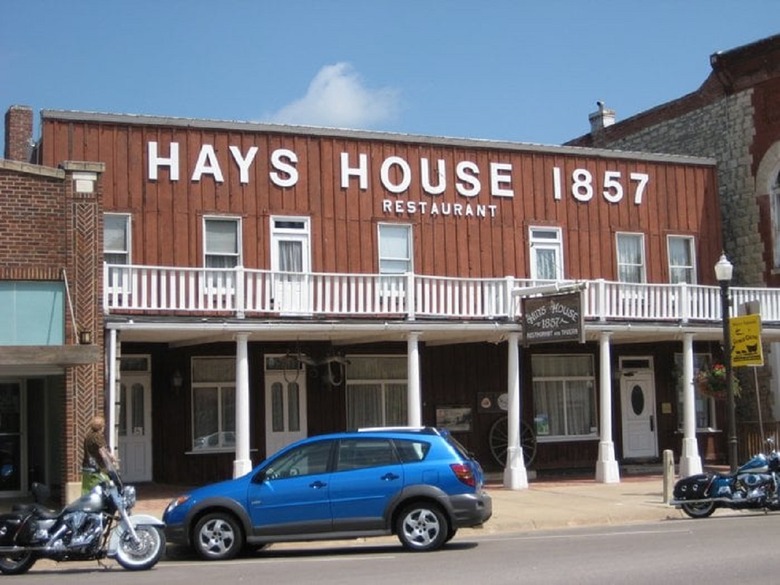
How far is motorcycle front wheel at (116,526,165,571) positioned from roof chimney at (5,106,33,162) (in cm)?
1418

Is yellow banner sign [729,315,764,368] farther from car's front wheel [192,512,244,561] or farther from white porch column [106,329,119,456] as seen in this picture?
white porch column [106,329,119,456]

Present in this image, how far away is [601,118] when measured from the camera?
3641cm

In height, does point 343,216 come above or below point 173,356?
above

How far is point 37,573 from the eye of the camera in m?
13.8

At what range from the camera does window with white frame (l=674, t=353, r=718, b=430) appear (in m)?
29.1

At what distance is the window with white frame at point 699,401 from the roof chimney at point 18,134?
16.1 meters

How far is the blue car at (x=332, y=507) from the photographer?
1437 cm

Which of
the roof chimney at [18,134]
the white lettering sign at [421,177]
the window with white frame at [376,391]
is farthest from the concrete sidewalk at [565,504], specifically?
the roof chimney at [18,134]

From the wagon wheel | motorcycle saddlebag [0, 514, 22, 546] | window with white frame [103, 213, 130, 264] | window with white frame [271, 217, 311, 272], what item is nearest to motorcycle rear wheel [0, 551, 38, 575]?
motorcycle saddlebag [0, 514, 22, 546]

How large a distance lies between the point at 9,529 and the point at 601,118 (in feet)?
87.6

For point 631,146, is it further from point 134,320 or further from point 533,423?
point 134,320

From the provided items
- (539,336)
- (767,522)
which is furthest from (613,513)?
(539,336)

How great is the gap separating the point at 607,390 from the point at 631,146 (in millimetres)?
12227

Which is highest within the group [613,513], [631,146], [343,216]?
[631,146]
